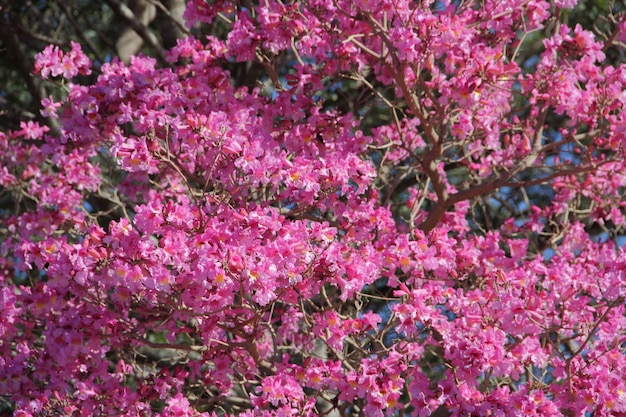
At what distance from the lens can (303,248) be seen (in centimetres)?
364

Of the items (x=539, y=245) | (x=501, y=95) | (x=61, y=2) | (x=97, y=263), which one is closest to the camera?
(x=97, y=263)

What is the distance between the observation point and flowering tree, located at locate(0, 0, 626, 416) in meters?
3.74

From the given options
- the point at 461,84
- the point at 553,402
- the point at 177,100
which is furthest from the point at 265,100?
the point at 553,402

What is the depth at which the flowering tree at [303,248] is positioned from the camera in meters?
3.74

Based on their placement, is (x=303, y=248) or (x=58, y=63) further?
(x=58, y=63)

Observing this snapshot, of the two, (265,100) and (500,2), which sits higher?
(500,2)

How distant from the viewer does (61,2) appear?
7543mm

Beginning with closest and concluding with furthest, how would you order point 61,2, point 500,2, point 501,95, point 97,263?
point 97,263, point 500,2, point 501,95, point 61,2

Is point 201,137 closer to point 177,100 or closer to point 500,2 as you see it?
point 177,100

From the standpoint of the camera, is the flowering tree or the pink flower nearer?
the flowering tree

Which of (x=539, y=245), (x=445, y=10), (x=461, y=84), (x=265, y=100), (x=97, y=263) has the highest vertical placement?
(x=445, y=10)

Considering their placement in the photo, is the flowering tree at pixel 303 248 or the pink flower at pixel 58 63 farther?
the pink flower at pixel 58 63

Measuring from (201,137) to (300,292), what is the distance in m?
0.78

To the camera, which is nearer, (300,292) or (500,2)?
(300,292)
